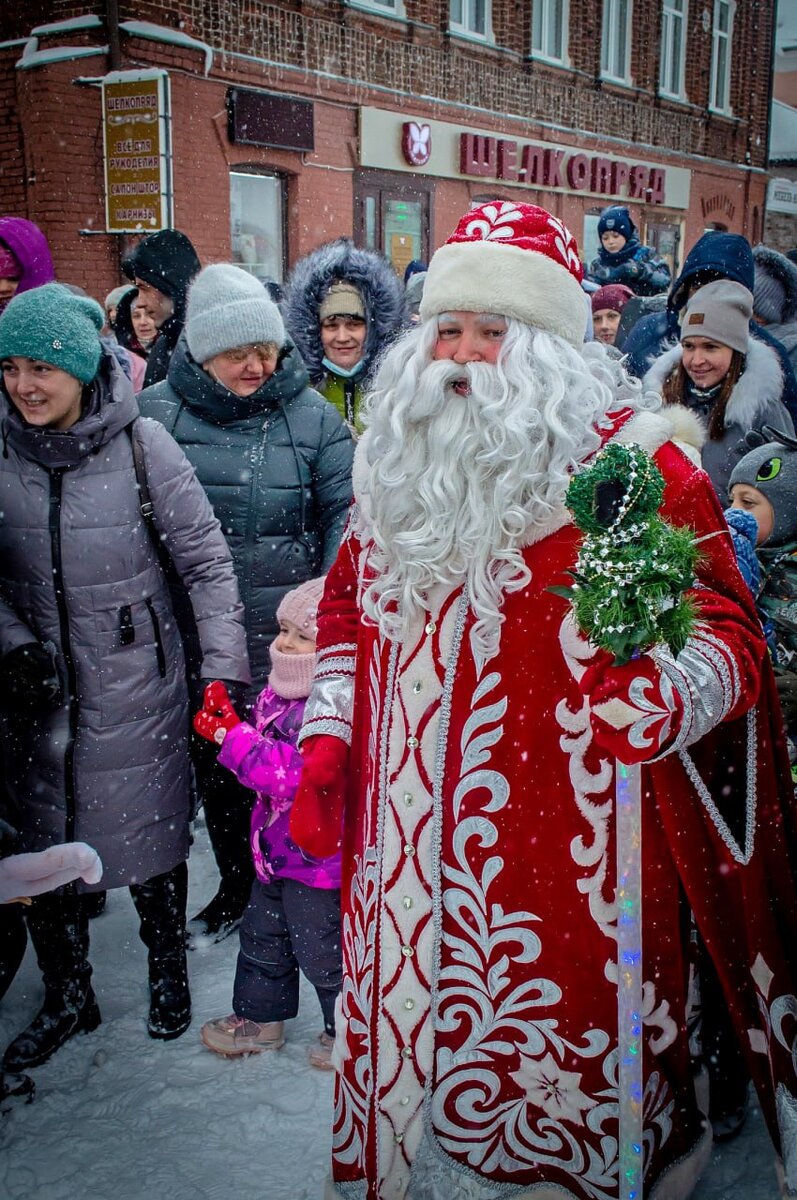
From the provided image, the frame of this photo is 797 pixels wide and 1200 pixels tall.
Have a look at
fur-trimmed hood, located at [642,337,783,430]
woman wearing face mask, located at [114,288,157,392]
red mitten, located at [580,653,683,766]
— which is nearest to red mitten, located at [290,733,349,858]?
red mitten, located at [580,653,683,766]

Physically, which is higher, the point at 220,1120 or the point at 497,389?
the point at 497,389

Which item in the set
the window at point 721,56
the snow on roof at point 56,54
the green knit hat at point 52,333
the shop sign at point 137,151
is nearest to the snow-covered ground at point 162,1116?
the green knit hat at point 52,333

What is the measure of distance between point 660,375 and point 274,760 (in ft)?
9.06

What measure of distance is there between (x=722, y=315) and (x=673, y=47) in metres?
17.7

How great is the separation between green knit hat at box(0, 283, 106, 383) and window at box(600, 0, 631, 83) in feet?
55.7

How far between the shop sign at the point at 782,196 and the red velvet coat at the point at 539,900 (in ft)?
78.7

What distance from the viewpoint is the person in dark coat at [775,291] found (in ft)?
20.4

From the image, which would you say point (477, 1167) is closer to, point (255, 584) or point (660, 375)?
point (255, 584)

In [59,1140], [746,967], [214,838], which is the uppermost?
[746,967]

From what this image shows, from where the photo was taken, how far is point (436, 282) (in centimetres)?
224

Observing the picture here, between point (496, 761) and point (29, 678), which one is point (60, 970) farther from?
point (496, 761)

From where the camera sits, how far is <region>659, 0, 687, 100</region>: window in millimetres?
19062

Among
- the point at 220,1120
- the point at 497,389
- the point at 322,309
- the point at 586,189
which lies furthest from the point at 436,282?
the point at 586,189

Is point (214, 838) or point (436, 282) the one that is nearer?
point (436, 282)
